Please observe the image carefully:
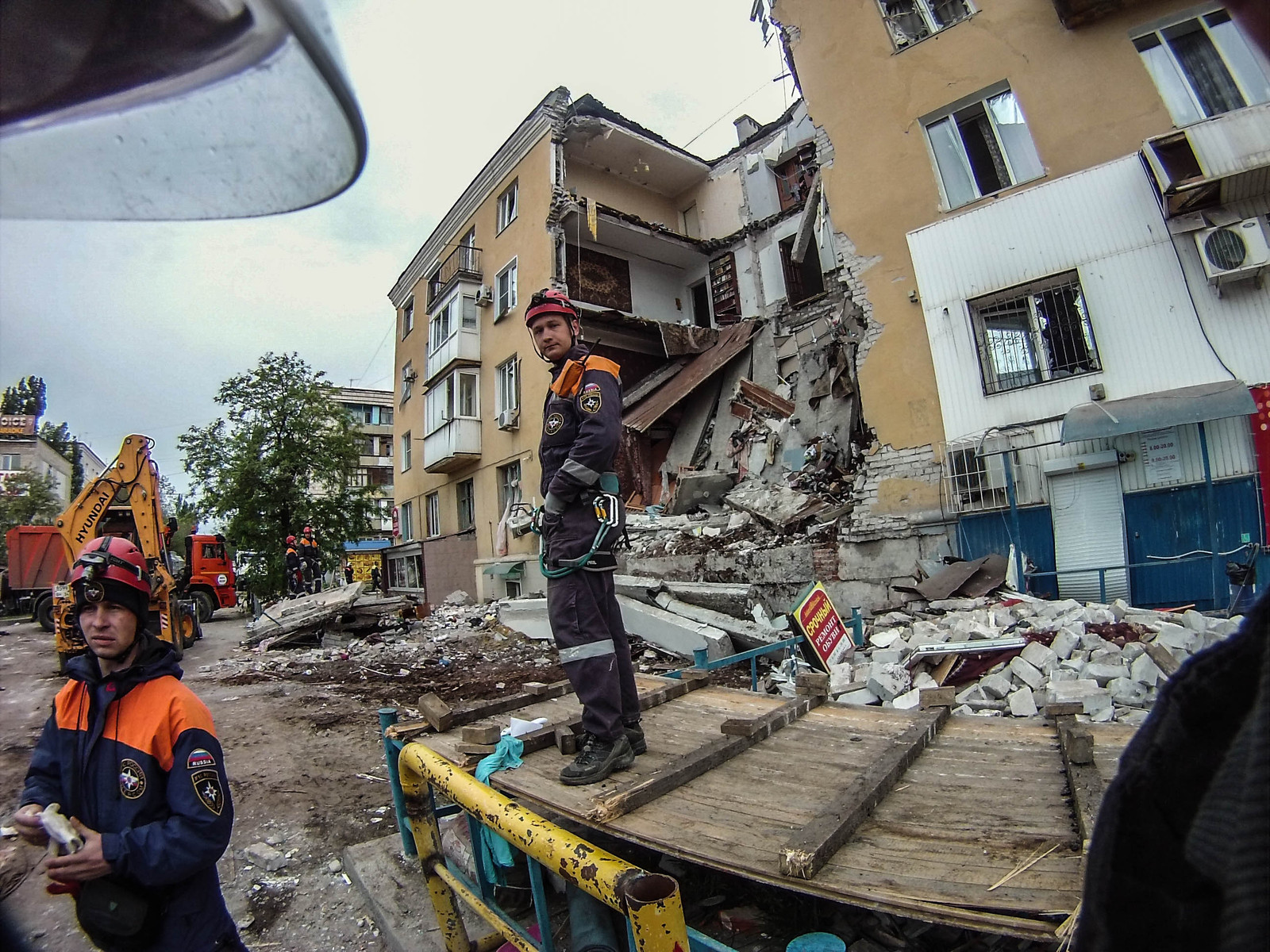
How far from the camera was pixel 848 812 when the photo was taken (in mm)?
1882

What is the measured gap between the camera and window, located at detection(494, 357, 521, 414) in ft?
53.2

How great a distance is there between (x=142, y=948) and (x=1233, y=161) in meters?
11.0

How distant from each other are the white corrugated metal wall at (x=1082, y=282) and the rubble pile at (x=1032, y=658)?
297 cm

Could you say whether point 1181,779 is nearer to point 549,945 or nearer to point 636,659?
point 549,945

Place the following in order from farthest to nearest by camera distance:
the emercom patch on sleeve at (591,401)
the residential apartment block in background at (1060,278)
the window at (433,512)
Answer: the window at (433,512)
the residential apartment block in background at (1060,278)
the emercom patch on sleeve at (591,401)

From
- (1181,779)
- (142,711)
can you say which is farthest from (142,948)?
(1181,779)

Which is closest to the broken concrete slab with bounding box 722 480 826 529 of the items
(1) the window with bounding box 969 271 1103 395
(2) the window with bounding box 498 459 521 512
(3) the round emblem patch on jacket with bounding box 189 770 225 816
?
(1) the window with bounding box 969 271 1103 395

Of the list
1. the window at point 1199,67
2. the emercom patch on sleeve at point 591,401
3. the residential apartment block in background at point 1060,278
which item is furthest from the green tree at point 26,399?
the window at point 1199,67

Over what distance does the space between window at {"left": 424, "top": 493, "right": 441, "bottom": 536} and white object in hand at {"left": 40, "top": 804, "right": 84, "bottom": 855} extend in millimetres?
19283

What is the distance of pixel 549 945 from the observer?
196 centimetres

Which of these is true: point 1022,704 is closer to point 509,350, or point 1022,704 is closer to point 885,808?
point 885,808

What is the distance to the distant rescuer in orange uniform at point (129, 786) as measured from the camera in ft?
5.48

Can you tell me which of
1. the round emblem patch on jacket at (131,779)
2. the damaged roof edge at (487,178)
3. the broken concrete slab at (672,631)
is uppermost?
the damaged roof edge at (487,178)

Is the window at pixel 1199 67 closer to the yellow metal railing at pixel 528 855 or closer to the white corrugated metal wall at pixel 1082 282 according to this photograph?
the white corrugated metal wall at pixel 1082 282
